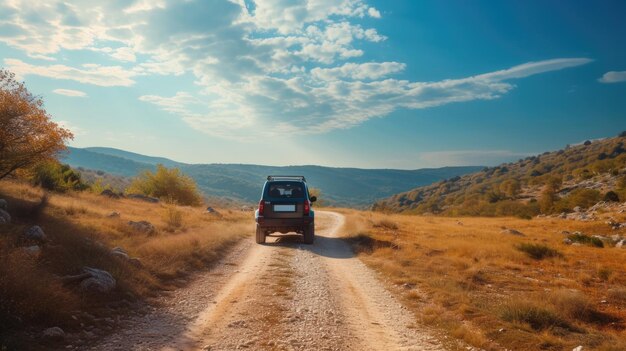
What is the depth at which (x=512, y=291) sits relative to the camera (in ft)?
30.9

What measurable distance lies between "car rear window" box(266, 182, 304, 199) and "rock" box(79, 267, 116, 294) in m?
8.43

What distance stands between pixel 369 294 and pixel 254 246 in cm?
737

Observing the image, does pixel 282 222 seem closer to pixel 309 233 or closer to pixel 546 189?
pixel 309 233

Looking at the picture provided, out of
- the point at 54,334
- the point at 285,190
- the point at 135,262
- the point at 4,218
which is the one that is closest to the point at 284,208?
the point at 285,190

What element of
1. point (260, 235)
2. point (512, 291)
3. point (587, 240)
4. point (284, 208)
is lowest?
point (587, 240)

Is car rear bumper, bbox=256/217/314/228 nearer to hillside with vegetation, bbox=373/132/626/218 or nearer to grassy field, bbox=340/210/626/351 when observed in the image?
grassy field, bbox=340/210/626/351

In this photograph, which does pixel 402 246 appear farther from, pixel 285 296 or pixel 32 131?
pixel 32 131

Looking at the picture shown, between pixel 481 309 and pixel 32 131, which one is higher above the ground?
pixel 32 131

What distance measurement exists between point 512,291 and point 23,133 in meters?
17.1

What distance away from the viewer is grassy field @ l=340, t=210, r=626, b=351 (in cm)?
595

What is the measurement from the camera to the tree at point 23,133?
13.9 m

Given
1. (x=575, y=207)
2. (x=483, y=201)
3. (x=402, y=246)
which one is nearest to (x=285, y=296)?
(x=402, y=246)

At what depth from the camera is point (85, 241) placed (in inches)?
367

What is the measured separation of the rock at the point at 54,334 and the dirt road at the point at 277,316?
1.59 ft
